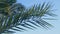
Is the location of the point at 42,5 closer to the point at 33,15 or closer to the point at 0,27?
the point at 33,15

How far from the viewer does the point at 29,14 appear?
2.19 m

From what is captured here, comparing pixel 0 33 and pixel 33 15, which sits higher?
pixel 33 15

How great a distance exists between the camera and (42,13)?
2.19 m

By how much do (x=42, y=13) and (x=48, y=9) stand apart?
9 centimetres

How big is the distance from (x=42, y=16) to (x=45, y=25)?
0.35 feet

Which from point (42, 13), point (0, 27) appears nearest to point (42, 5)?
point (42, 13)

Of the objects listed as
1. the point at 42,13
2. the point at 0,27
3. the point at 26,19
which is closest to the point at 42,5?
the point at 42,13

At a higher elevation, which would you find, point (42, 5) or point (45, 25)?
point (42, 5)

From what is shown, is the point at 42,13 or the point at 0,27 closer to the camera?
the point at 0,27

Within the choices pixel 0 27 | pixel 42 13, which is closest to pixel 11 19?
pixel 0 27

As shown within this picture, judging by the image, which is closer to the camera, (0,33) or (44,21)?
(0,33)

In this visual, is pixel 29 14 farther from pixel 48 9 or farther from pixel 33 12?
pixel 48 9

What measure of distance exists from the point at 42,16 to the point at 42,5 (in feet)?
0.36

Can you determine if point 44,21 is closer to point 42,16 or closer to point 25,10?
point 42,16
